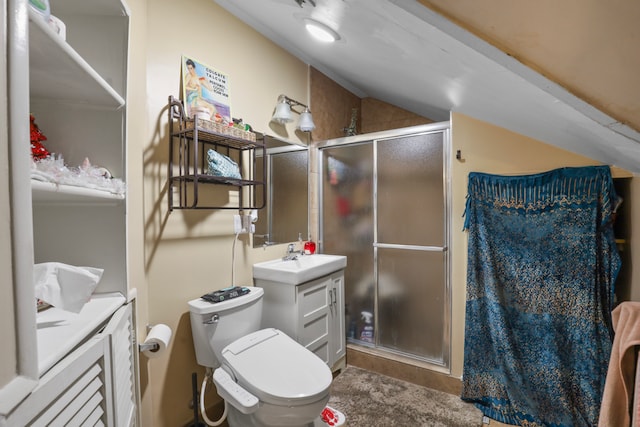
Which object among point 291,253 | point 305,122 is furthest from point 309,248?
point 305,122

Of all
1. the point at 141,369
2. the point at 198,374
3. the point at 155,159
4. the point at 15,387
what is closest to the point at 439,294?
the point at 198,374

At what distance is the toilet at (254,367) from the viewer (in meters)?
1.33

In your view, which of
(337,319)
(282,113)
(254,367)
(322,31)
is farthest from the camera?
(337,319)

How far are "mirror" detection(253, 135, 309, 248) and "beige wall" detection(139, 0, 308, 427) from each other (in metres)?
0.25

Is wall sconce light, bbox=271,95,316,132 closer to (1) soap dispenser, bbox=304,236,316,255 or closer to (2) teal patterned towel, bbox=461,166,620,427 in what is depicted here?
(1) soap dispenser, bbox=304,236,316,255

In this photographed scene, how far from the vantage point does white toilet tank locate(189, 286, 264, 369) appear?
5.16 ft

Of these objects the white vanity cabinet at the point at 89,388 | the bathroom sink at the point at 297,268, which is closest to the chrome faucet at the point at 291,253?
the bathroom sink at the point at 297,268

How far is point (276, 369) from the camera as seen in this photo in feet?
4.84

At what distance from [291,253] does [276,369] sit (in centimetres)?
99

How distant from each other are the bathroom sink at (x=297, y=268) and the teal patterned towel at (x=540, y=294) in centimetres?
93

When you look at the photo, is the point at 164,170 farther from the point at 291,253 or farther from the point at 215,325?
the point at 291,253

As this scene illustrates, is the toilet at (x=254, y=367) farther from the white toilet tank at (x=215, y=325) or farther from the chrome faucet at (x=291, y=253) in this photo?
the chrome faucet at (x=291, y=253)

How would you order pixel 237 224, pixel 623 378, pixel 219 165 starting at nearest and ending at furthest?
pixel 623 378 → pixel 219 165 → pixel 237 224

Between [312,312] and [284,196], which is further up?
[284,196]
